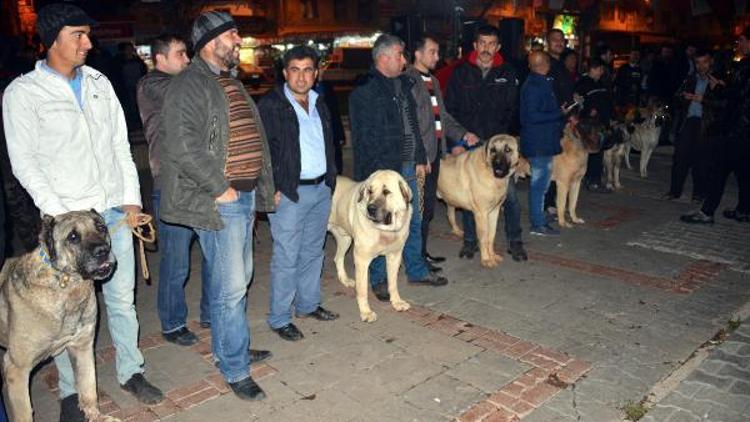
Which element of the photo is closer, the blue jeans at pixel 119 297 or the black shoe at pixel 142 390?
the blue jeans at pixel 119 297

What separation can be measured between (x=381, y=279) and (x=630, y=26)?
4199cm

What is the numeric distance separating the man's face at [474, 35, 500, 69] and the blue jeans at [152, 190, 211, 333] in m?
3.72

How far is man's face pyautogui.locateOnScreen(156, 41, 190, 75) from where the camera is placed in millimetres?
4512

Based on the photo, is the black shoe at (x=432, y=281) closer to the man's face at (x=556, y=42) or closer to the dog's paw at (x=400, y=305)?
the dog's paw at (x=400, y=305)

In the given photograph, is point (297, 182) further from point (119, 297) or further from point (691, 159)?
point (691, 159)

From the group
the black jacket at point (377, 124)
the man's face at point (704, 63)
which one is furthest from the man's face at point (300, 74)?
the man's face at point (704, 63)

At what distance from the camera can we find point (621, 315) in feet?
16.0

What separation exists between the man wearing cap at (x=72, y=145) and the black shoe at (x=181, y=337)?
35.9 inches

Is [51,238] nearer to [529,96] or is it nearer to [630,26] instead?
[529,96]

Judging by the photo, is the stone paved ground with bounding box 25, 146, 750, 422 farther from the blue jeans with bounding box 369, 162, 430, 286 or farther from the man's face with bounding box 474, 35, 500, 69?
the man's face with bounding box 474, 35, 500, 69

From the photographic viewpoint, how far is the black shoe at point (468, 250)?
6.52m

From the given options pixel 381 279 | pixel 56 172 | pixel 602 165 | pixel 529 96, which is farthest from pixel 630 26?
pixel 56 172

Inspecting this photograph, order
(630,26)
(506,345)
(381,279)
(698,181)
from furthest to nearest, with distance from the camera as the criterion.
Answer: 1. (630,26)
2. (698,181)
3. (381,279)
4. (506,345)

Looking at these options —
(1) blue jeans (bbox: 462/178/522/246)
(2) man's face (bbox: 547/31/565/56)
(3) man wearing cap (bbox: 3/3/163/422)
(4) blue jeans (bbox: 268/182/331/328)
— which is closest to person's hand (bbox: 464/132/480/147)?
(1) blue jeans (bbox: 462/178/522/246)
